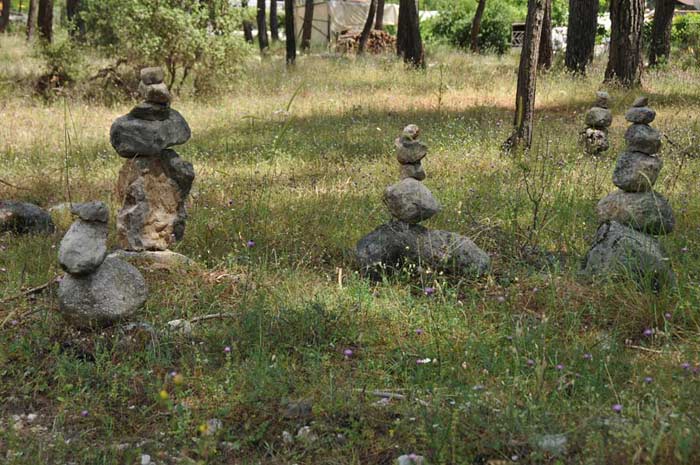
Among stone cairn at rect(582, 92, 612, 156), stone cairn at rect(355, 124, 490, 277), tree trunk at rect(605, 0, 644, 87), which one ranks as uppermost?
tree trunk at rect(605, 0, 644, 87)

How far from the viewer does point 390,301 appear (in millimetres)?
5344

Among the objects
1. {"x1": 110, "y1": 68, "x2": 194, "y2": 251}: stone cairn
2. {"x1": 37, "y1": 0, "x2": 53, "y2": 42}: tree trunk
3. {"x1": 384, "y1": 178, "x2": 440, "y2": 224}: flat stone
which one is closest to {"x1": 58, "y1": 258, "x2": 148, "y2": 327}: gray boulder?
{"x1": 110, "y1": 68, "x2": 194, "y2": 251}: stone cairn

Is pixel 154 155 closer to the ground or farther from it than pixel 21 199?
farther from it

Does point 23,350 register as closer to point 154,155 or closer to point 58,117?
point 154,155

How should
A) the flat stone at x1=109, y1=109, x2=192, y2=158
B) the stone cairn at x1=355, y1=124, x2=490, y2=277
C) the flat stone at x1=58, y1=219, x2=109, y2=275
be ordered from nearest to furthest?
the flat stone at x1=58, y1=219, x2=109, y2=275 < the stone cairn at x1=355, y1=124, x2=490, y2=277 < the flat stone at x1=109, y1=109, x2=192, y2=158

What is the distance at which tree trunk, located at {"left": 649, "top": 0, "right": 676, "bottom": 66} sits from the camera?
64.2ft

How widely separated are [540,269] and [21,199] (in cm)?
527

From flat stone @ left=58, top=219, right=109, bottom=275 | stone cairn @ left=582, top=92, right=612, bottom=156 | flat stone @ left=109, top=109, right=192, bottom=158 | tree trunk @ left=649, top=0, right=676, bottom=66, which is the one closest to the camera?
flat stone @ left=58, top=219, right=109, bottom=275

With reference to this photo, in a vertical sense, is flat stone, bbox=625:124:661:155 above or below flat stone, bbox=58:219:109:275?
above

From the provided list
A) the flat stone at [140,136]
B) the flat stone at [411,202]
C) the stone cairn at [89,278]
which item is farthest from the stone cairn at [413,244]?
the stone cairn at [89,278]

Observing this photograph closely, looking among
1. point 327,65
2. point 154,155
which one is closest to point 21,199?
point 154,155

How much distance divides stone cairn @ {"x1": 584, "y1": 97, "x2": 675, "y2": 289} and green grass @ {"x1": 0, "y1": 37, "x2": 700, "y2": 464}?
0.19 meters

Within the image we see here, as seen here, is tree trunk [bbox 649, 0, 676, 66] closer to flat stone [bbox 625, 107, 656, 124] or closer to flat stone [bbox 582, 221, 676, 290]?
flat stone [bbox 625, 107, 656, 124]

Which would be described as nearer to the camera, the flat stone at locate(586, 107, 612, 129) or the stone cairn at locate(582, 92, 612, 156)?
the stone cairn at locate(582, 92, 612, 156)
